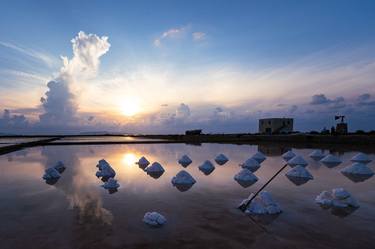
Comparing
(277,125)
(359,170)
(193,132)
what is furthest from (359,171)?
(193,132)

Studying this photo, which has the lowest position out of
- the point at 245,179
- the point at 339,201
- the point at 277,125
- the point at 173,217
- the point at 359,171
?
the point at 173,217

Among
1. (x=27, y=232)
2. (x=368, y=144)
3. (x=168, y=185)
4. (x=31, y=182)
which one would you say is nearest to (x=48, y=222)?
(x=27, y=232)

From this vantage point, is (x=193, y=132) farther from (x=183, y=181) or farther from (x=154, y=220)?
(x=154, y=220)

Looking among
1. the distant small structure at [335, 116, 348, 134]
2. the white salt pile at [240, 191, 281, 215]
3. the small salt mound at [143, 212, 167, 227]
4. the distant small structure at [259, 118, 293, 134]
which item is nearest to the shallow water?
the small salt mound at [143, 212, 167, 227]

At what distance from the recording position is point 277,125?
54.8 meters

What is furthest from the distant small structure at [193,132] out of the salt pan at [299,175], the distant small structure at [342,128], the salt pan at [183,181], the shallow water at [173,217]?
the salt pan at [183,181]

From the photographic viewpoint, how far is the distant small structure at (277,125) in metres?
54.6

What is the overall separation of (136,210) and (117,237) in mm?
2040

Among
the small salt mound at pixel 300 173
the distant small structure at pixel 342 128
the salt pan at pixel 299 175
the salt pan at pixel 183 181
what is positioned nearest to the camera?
the salt pan at pixel 183 181

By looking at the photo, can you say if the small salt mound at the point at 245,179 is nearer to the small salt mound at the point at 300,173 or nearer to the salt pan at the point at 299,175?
the salt pan at the point at 299,175

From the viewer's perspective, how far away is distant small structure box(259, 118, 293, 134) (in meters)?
54.6

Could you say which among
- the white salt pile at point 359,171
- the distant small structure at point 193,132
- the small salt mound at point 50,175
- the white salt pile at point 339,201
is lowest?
the small salt mound at point 50,175

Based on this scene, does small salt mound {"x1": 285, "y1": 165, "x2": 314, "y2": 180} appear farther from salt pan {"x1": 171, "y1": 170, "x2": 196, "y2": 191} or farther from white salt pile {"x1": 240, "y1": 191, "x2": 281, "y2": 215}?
white salt pile {"x1": 240, "y1": 191, "x2": 281, "y2": 215}

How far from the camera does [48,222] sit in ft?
22.1
